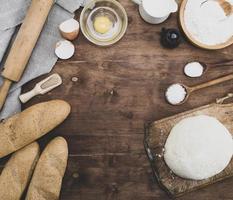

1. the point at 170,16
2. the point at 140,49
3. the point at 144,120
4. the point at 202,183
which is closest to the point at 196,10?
the point at 170,16

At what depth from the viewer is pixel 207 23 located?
1.40 metres

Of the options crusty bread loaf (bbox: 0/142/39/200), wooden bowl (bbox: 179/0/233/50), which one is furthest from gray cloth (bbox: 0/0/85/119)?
wooden bowl (bbox: 179/0/233/50)

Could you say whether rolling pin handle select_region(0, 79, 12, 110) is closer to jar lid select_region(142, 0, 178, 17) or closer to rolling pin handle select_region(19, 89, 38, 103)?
rolling pin handle select_region(19, 89, 38, 103)

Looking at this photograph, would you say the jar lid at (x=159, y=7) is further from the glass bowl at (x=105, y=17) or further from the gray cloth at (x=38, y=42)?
the gray cloth at (x=38, y=42)

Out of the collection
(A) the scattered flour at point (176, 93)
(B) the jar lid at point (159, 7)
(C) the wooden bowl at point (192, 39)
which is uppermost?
(B) the jar lid at point (159, 7)

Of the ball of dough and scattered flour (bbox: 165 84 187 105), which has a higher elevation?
scattered flour (bbox: 165 84 187 105)

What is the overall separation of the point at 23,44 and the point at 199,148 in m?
0.63

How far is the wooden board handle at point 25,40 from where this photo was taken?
4.49ft

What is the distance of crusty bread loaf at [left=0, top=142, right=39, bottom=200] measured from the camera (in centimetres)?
134

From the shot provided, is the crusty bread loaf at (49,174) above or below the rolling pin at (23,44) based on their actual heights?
below

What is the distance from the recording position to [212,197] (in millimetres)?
1429

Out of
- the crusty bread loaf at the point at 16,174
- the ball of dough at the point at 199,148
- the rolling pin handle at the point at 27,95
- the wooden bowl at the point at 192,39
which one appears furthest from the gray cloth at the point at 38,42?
the ball of dough at the point at 199,148

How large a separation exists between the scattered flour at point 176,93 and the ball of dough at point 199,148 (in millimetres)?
76

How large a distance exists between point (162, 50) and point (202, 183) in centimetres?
45
